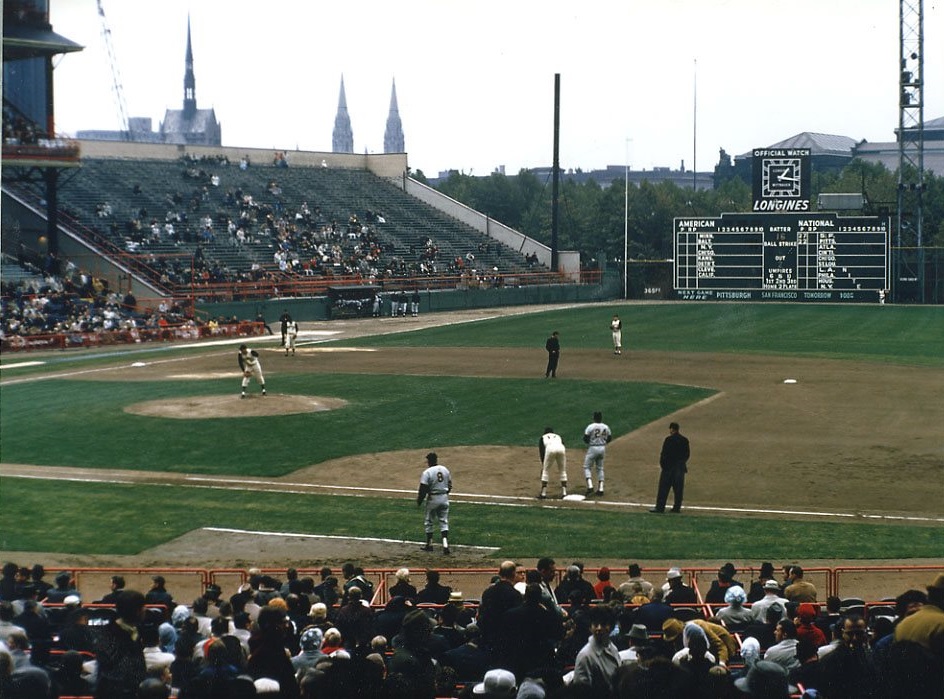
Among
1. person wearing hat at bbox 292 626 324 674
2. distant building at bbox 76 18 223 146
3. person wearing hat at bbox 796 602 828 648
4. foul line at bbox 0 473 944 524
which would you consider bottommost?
foul line at bbox 0 473 944 524

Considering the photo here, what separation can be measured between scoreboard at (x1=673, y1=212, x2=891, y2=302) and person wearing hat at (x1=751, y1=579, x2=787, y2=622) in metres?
64.0

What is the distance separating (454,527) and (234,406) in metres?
14.0

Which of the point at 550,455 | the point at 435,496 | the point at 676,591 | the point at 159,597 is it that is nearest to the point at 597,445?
the point at 550,455

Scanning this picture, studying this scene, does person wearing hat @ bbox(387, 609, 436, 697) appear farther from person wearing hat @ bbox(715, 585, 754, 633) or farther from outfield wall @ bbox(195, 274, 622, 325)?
outfield wall @ bbox(195, 274, 622, 325)

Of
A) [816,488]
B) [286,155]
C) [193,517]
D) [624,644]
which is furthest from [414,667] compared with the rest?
[286,155]

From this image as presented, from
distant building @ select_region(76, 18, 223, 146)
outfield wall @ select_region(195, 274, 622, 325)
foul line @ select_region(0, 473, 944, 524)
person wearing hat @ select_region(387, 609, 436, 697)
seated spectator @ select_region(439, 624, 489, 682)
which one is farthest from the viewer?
distant building @ select_region(76, 18, 223, 146)

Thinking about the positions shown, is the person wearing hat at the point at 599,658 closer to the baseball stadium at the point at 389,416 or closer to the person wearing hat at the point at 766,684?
the baseball stadium at the point at 389,416

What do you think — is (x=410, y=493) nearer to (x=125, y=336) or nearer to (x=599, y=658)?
(x=599, y=658)

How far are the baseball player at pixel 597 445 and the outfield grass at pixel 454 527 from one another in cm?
123

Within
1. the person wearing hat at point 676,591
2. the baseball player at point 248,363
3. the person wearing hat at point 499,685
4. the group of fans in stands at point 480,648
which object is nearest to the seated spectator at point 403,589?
the group of fans in stands at point 480,648

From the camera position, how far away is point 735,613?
1112cm

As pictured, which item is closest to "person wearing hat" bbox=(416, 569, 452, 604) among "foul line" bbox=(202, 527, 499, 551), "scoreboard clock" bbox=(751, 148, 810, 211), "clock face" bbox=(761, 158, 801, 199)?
"foul line" bbox=(202, 527, 499, 551)

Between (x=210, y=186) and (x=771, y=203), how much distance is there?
120ft

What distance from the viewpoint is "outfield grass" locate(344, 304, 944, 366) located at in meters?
49.1
